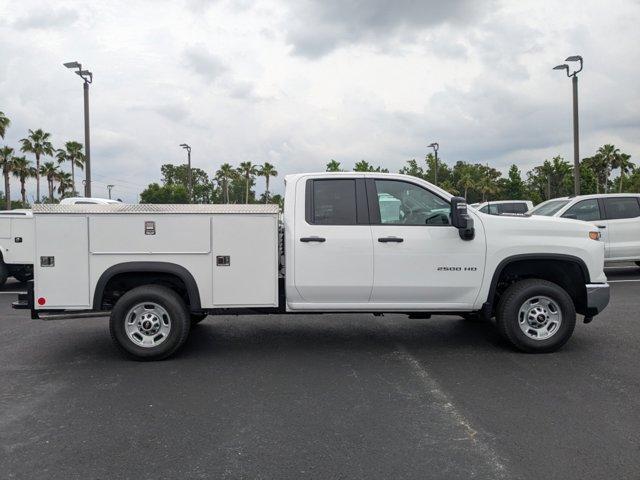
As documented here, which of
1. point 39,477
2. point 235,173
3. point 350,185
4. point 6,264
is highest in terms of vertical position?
point 235,173

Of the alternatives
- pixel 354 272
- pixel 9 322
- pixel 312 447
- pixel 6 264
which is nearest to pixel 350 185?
pixel 354 272

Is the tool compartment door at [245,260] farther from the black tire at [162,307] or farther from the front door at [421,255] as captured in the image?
the front door at [421,255]

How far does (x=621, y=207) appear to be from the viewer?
12.4 metres

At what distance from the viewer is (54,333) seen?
7648 millimetres

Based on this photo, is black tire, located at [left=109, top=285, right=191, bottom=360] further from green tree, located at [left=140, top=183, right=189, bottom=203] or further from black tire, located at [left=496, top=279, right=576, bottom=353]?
green tree, located at [left=140, top=183, right=189, bottom=203]

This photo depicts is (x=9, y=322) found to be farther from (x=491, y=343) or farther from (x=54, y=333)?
(x=491, y=343)

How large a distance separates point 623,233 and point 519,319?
7454 mm

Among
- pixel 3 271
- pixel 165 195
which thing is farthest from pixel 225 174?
pixel 3 271

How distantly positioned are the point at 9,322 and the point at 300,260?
16.6 ft

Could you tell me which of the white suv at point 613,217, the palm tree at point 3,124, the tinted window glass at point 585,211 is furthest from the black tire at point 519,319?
the palm tree at point 3,124

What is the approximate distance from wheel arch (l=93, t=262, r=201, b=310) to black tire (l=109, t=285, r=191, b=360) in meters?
0.18

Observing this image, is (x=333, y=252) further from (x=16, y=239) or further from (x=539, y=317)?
(x=16, y=239)

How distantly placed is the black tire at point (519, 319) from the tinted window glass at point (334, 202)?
194 cm

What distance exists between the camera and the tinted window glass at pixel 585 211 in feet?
40.4
